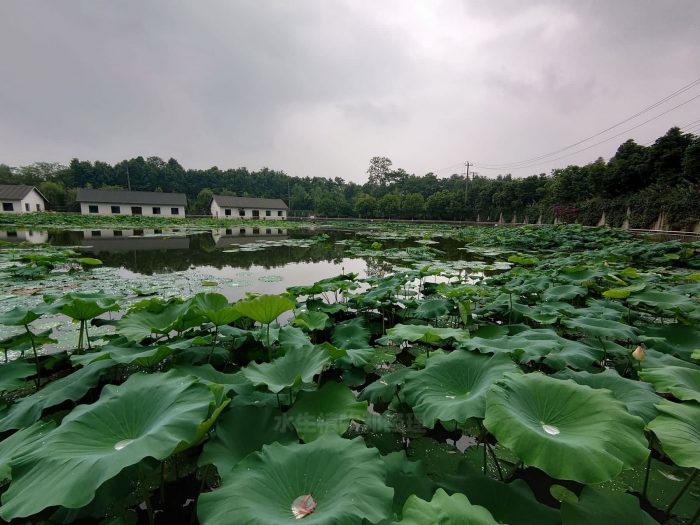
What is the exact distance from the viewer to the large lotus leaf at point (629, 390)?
4.37 ft

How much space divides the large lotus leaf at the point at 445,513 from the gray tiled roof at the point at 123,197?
146ft

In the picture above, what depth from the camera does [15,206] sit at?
31.8 m

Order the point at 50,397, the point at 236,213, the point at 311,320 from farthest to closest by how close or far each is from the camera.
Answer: the point at 236,213 → the point at 311,320 → the point at 50,397

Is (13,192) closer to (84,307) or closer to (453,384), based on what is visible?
(84,307)

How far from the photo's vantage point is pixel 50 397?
1.69m

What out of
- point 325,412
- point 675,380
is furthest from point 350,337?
point 675,380

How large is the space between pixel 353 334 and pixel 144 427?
1854 millimetres

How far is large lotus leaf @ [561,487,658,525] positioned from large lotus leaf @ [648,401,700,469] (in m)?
0.19

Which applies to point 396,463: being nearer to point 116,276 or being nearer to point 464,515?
point 464,515

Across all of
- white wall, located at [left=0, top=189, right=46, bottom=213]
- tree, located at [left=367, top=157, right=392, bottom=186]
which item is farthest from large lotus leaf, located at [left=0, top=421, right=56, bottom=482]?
tree, located at [left=367, top=157, right=392, bottom=186]

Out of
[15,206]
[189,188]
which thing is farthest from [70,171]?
[15,206]

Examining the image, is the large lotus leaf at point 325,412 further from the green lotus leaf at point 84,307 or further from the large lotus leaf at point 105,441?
the green lotus leaf at point 84,307

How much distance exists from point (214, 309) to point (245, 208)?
144 feet

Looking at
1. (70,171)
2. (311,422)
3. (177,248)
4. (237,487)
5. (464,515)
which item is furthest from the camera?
(70,171)
